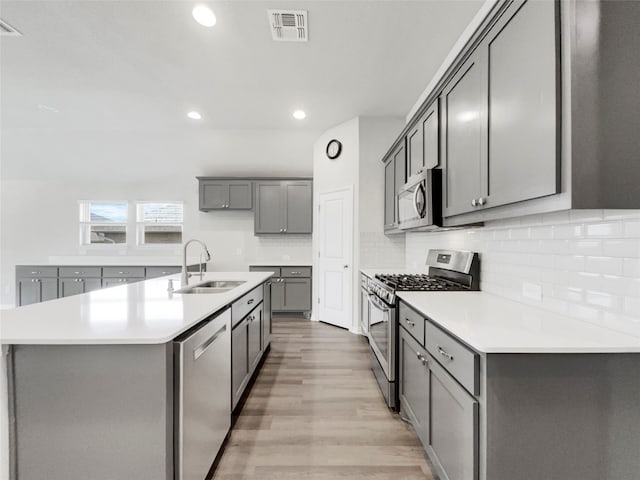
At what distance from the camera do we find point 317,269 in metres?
4.79

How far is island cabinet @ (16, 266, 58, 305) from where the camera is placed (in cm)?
496

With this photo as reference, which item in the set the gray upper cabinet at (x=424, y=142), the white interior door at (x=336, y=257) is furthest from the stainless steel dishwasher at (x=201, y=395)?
the white interior door at (x=336, y=257)

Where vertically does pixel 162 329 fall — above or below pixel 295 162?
below

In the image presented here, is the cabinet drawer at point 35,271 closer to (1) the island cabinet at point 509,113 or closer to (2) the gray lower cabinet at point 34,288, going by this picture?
(2) the gray lower cabinet at point 34,288

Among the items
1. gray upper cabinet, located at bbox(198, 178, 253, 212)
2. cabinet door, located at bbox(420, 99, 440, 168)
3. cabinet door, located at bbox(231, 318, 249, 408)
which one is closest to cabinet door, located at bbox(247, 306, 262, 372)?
cabinet door, located at bbox(231, 318, 249, 408)

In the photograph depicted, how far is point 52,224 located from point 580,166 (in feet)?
25.1

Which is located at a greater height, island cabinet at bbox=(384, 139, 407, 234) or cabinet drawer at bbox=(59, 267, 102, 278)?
island cabinet at bbox=(384, 139, 407, 234)

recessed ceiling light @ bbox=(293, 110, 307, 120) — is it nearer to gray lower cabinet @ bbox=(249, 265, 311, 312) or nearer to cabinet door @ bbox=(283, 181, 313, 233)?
cabinet door @ bbox=(283, 181, 313, 233)

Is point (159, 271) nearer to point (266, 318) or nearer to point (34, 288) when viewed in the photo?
point (34, 288)

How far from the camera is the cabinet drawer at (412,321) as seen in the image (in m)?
1.67

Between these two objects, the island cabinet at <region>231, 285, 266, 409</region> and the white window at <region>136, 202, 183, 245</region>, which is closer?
the island cabinet at <region>231, 285, 266, 409</region>

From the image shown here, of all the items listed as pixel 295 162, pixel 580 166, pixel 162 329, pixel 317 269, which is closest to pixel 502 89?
pixel 580 166

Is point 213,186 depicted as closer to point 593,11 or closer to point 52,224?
point 52,224

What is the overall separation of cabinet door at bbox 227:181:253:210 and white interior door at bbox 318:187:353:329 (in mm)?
1476
